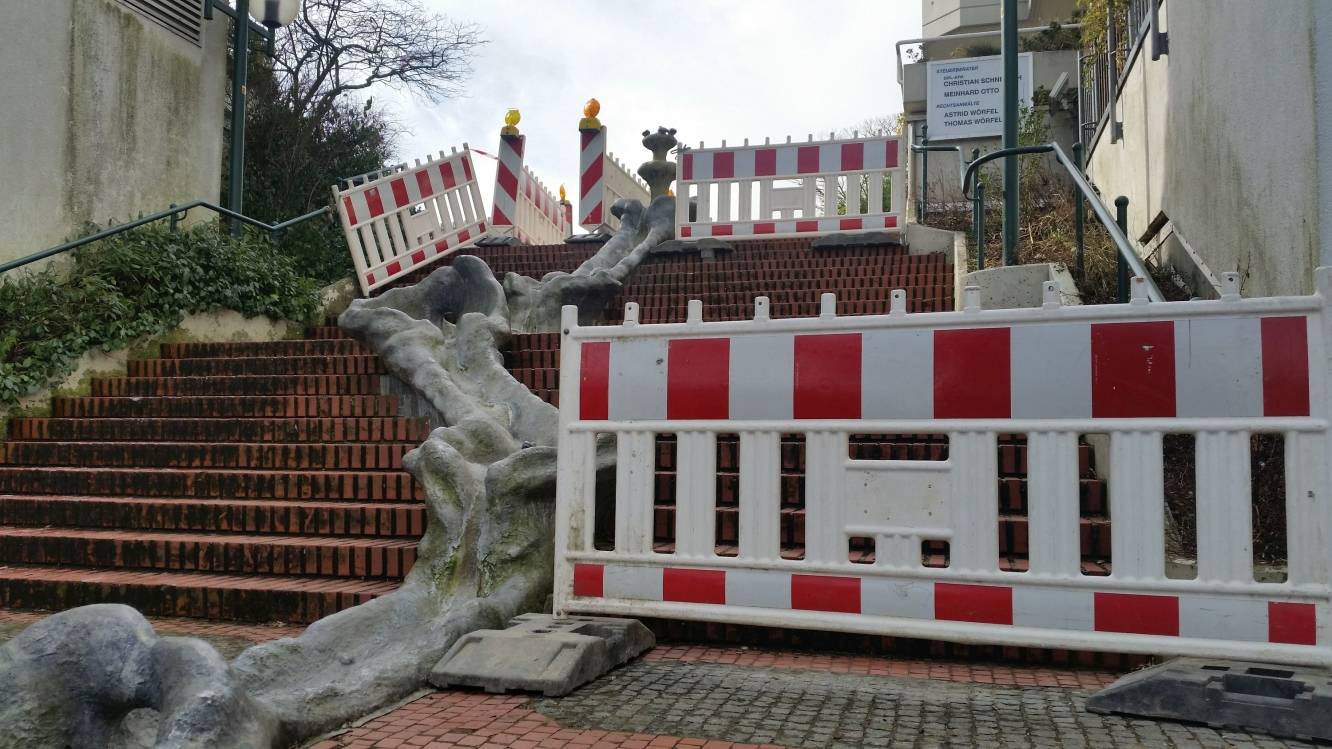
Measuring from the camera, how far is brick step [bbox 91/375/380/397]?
7188 millimetres

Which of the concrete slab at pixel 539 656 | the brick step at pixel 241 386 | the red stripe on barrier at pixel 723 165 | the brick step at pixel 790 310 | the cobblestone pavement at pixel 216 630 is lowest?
the cobblestone pavement at pixel 216 630

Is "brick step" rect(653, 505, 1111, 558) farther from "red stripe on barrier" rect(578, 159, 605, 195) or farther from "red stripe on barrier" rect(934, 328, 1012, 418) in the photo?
"red stripe on barrier" rect(578, 159, 605, 195)

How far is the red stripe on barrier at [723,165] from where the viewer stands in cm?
1273

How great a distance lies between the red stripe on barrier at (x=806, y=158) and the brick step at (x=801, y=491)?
799 cm

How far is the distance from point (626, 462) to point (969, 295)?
135 centimetres

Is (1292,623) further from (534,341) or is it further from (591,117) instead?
(591,117)

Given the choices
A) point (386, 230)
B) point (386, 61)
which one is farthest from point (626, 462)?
point (386, 61)

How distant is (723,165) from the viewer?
12.8 m

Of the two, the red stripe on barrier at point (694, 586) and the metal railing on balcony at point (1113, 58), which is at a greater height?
the metal railing on balcony at point (1113, 58)

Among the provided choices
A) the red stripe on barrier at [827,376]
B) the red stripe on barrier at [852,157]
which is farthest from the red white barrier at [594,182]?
the red stripe on barrier at [827,376]

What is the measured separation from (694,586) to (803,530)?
89 cm

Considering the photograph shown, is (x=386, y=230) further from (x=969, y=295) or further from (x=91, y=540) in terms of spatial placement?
(x=969, y=295)

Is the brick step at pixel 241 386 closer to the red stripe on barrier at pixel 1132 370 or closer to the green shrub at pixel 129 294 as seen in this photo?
the green shrub at pixel 129 294

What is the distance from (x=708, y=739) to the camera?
112 inches
